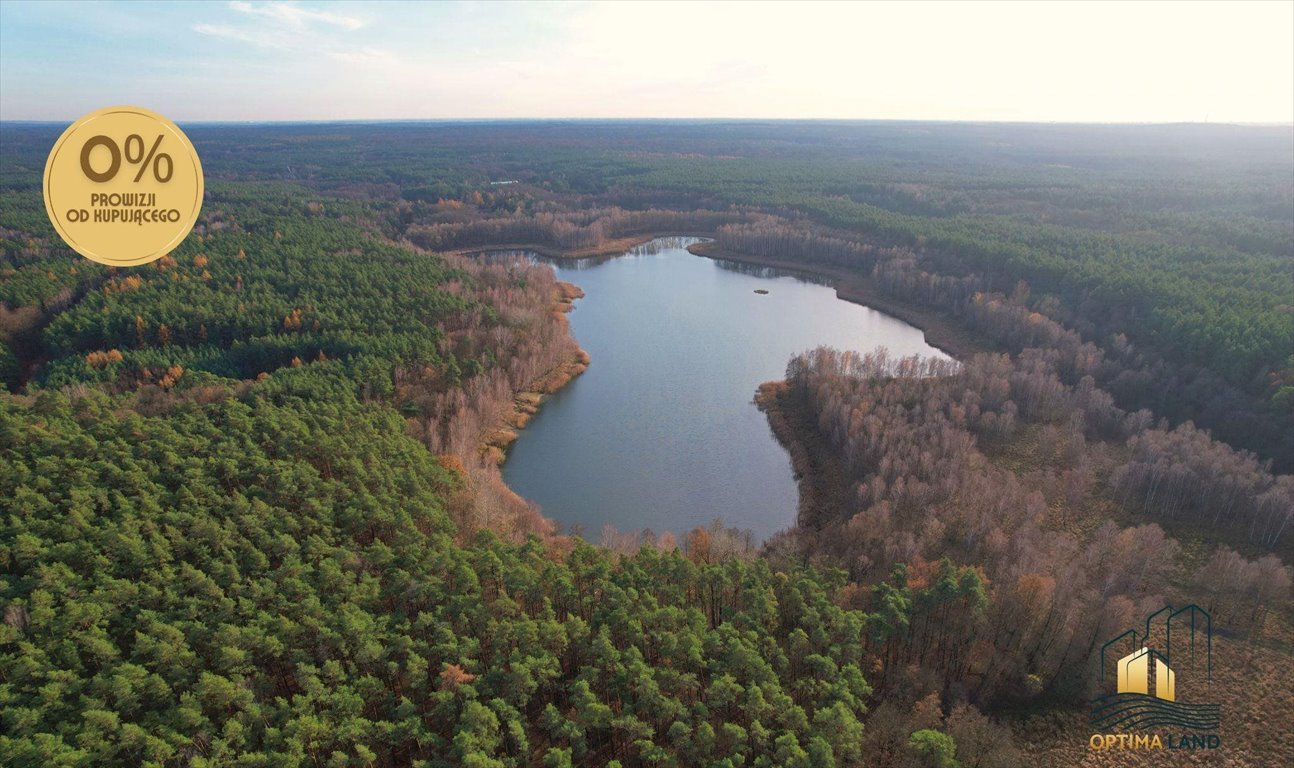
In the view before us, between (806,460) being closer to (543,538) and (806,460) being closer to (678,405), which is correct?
(678,405)

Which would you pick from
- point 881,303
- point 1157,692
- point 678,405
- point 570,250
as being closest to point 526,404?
point 678,405

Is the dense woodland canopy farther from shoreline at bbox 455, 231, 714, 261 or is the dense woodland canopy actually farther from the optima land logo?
shoreline at bbox 455, 231, 714, 261

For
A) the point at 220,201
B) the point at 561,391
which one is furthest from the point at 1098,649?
the point at 220,201

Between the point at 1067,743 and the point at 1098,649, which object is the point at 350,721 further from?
the point at 1098,649

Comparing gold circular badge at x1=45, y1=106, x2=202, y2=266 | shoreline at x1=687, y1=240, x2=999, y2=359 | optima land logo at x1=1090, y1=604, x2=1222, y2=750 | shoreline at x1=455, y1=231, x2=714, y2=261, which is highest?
gold circular badge at x1=45, y1=106, x2=202, y2=266

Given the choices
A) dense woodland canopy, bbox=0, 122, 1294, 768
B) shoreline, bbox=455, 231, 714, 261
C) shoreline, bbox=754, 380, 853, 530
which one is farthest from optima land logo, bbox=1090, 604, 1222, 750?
shoreline, bbox=455, 231, 714, 261

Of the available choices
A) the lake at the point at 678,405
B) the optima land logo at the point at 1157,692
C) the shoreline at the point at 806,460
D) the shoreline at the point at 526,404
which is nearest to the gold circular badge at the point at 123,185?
the lake at the point at 678,405
